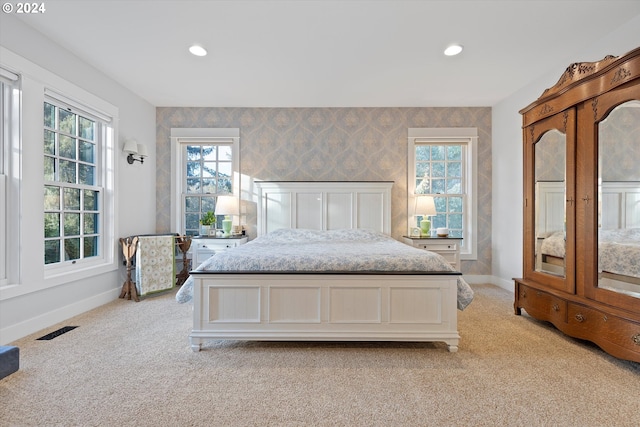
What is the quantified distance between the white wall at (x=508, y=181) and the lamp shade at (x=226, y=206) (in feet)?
12.8

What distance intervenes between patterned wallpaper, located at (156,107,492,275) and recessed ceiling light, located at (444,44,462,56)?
1533 mm

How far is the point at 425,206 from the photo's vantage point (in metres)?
4.35

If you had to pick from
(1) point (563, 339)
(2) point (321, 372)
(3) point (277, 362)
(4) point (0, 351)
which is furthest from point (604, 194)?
(4) point (0, 351)

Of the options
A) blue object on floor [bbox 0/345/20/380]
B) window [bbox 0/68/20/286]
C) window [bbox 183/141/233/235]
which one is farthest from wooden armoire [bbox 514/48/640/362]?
window [bbox 0/68/20/286]

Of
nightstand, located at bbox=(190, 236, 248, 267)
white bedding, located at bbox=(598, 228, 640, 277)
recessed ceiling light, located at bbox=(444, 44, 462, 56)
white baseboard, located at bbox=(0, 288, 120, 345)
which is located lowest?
white baseboard, located at bbox=(0, 288, 120, 345)

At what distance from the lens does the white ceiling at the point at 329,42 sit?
2.44 meters

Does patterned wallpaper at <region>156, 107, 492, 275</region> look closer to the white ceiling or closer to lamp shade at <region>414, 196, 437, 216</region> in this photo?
lamp shade at <region>414, 196, 437, 216</region>

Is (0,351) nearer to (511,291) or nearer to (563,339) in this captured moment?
(563,339)

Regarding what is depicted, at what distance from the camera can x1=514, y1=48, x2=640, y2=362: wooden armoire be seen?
6.86 ft

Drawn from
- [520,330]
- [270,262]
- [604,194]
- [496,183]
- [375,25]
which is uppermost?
[375,25]

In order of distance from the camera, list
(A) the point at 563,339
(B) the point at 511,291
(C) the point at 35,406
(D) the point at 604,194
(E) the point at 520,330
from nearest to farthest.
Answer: (C) the point at 35,406
(D) the point at 604,194
(A) the point at 563,339
(E) the point at 520,330
(B) the point at 511,291

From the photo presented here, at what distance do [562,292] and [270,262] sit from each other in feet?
8.27

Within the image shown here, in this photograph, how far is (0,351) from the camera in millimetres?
1849

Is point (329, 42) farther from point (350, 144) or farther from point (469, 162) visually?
point (469, 162)
